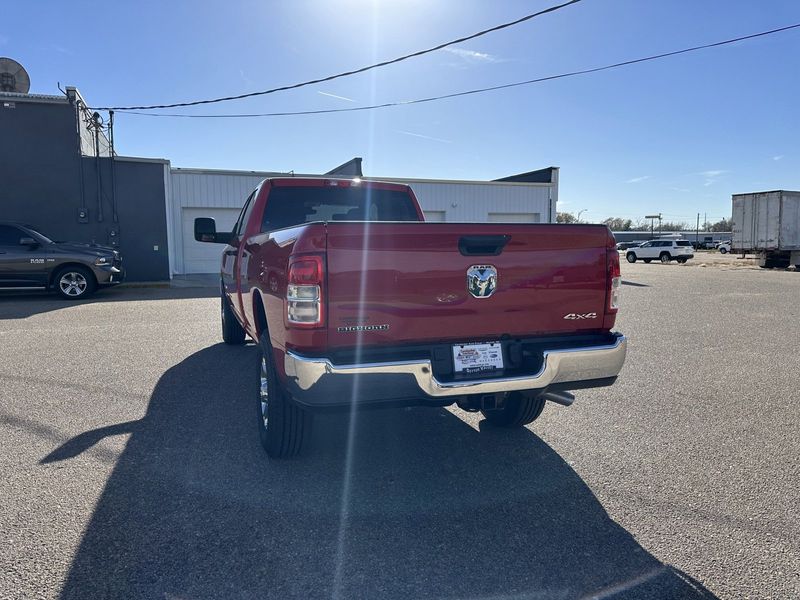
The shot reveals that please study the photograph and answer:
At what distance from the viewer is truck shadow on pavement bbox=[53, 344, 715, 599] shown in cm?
249

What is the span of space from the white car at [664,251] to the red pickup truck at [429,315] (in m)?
37.1

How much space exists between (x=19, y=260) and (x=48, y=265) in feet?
1.83

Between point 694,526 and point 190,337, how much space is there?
23.2 feet

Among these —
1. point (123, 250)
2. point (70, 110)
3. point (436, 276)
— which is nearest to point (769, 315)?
point (436, 276)

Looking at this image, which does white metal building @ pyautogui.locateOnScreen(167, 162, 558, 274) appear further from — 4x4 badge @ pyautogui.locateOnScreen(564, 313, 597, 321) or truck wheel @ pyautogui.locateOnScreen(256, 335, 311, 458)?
truck wheel @ pyautogui.locateOnScreen(256, 335, 311, 458)

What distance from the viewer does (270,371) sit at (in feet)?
11.8

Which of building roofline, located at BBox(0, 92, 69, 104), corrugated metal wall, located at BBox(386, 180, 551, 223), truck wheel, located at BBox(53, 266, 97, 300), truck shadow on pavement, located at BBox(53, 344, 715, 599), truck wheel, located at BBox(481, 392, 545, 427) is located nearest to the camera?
truck shadow on pavement, located at BBox(53, 344, 715, 599)

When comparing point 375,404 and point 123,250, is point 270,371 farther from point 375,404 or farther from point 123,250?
point 123,250

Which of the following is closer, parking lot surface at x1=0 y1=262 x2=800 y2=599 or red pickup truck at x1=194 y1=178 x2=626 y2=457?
parking lot surface at x1=0 y1=262 x2=800 y2=599

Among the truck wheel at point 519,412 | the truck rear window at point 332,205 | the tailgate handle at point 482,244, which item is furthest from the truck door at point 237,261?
the truck wheel at point 519,412

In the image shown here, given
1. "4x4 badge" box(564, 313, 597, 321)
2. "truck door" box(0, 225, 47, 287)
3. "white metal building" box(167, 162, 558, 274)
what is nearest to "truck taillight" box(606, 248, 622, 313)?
"4x4 badge" box(564, 313, 597, 321)

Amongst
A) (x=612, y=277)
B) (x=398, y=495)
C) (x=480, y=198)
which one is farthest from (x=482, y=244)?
(x=480, y=198)

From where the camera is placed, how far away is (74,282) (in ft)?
42.1

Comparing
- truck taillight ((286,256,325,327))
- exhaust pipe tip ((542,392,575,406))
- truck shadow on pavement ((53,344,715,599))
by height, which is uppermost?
truck taillight ((286,256,325,327))
